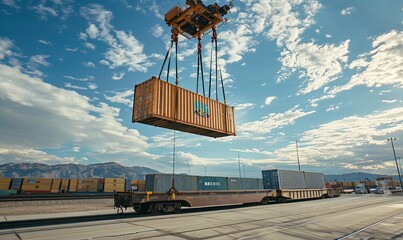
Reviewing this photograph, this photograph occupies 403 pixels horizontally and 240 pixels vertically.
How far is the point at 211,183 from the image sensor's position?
26.6 meters

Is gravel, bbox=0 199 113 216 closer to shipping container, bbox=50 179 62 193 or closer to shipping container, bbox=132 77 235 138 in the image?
shipping container, bbox=132 77 235 138

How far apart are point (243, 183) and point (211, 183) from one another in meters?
4.72

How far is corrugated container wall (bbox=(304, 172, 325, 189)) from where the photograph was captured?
30481 millimetres

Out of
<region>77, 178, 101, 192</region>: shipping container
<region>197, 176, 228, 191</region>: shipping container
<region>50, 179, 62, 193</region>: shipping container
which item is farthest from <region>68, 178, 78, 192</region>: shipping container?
<region>197, 176, 228, 191</region>: shipping container

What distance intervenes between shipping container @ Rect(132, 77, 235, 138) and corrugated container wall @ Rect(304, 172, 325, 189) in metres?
17.7

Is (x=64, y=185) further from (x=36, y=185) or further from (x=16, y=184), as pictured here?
(x=16, y=184)

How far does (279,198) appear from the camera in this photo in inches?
979

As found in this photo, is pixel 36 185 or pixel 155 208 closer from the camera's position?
pixel 155 208

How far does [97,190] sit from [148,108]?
47390 millimetres

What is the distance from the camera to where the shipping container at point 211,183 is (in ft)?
83.7

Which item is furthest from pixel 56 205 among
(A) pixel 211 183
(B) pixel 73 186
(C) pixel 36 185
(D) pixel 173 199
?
(B) pixel 73 186

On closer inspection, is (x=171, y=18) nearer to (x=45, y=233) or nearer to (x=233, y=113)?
(x=233, y=113)

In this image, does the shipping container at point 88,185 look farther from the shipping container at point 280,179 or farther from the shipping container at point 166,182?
the shipping container at point 280,179

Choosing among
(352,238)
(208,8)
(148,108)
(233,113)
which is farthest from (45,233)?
(208,8)
